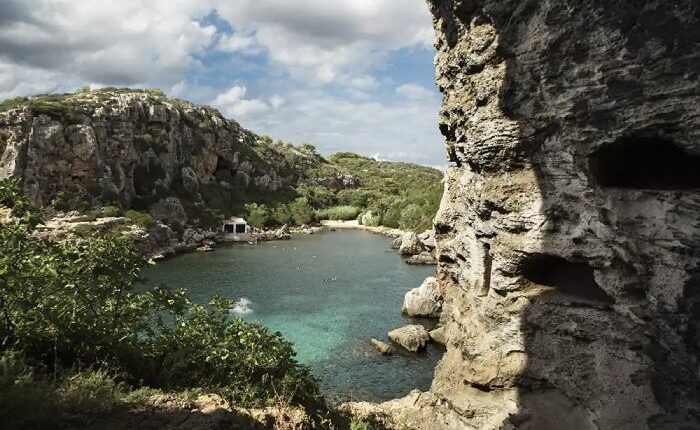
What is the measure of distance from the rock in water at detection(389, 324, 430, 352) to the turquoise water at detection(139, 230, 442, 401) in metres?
0.56

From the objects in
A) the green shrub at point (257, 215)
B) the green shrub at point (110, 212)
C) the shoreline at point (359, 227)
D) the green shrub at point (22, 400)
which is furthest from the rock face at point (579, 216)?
the green shrub at point (257, 215)

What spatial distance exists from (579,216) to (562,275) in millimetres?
2228

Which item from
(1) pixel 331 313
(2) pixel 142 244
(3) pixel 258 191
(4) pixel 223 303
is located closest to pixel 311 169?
(3) pixel 258 191

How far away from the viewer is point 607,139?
10797mm

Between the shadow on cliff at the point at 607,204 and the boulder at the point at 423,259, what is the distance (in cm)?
4210

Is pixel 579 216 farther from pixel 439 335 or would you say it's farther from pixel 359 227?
pixel 359 227

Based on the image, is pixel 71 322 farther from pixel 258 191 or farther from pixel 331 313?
pixel 258 191

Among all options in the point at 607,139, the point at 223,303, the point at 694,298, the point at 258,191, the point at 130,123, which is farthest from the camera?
the point at 258,191

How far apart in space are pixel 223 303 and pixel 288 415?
12.3 feet

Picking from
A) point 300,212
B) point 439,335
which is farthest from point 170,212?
point 439,335

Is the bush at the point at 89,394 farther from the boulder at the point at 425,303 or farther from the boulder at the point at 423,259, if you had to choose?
the boulder at the point at 423,259

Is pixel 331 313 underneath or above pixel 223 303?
underneath

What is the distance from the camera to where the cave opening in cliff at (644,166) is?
11.0 meters

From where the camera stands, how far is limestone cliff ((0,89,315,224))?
59.9 meters
